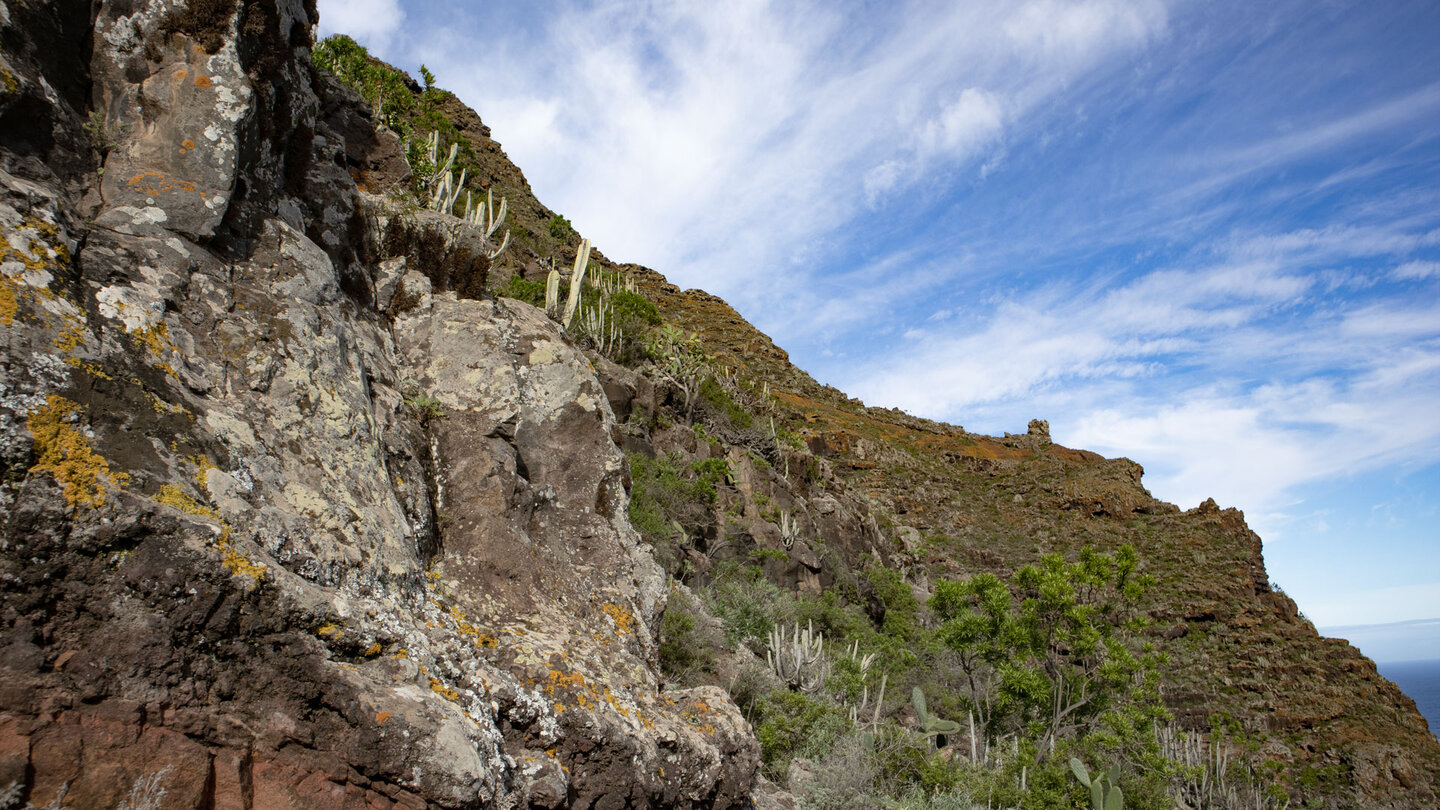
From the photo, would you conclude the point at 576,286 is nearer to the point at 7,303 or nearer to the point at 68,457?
the point at 7,303

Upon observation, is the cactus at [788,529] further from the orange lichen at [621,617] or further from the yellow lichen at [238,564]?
the yellow lichen at [238,564]

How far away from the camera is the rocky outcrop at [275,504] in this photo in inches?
119

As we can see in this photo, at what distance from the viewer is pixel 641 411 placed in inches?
976

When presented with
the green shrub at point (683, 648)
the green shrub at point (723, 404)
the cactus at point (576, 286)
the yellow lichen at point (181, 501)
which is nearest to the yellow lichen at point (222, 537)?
the yellow lichen at point (181, 501)

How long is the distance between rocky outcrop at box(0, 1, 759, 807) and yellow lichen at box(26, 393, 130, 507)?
0.01 meters

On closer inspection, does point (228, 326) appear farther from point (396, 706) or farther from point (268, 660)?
point (396, 706)

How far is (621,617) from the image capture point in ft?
20.1

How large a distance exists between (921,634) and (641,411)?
15165 millimetres

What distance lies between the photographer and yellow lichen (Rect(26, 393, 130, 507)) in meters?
3.05

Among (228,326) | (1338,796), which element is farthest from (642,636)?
(1338,796)

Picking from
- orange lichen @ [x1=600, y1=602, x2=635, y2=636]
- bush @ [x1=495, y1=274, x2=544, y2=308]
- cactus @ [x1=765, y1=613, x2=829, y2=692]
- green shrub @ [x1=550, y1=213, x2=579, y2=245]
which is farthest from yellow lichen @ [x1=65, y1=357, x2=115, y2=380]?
green shrub @ [x1=550, y1=213, x2=579, y2=245]

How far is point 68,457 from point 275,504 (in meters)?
0.97

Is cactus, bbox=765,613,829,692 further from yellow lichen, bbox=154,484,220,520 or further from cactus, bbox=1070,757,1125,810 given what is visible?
yellow lichen, bbox=154,484,220,520

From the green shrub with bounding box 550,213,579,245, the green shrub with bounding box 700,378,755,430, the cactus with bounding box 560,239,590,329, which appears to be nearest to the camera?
the cactus with bounding box 560,239,590,329
